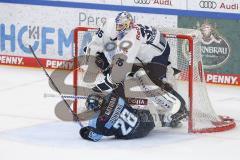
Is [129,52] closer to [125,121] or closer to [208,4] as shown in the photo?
[125,121]

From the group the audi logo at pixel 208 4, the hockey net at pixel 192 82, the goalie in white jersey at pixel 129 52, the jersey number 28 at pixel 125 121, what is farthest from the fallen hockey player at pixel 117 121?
the audi logo at pixel 208 4

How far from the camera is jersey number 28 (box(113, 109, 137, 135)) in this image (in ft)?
26.7

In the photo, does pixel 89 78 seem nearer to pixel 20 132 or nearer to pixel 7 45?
pixel 20 132

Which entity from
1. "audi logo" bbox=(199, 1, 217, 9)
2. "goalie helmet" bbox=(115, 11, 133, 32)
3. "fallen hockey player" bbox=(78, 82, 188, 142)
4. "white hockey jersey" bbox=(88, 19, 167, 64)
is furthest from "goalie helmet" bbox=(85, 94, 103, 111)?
"audi logo" bbox=(199, 1, 217, 9)

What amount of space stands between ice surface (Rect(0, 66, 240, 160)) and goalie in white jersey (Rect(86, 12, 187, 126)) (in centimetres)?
47

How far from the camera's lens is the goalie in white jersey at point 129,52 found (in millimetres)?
8258

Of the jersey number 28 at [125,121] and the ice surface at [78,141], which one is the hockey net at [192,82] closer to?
the ice surface at [78,141]

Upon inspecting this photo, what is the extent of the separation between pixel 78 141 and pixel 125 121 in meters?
0.46

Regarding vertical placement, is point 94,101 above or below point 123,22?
below

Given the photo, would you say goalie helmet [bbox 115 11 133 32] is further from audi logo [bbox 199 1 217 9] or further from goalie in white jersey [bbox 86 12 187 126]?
audi logo [bbox 199 1 217 9]

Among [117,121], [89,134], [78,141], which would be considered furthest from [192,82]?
[78,141]

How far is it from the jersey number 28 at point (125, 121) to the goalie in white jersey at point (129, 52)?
297mm

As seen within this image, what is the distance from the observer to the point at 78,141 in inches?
320

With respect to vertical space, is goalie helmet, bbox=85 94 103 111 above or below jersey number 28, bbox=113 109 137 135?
above
